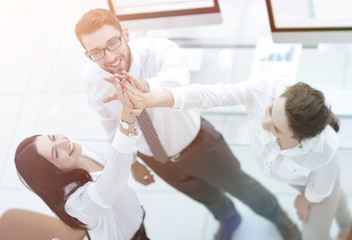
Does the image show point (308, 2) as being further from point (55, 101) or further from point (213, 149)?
point (55, 101)

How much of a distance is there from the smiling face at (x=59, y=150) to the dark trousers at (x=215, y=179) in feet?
1.72

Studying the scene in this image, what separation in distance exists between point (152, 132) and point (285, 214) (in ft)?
2.43

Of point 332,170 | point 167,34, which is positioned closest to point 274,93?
point 332,170

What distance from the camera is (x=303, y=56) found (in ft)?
8.10

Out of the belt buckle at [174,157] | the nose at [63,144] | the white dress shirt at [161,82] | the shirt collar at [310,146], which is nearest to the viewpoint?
the nose at [63,144]

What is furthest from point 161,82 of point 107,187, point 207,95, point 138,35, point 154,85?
point 138,35

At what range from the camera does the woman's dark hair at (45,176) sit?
4.91 feet

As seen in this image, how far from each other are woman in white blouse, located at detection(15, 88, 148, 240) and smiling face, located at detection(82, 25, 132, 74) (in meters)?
0.29

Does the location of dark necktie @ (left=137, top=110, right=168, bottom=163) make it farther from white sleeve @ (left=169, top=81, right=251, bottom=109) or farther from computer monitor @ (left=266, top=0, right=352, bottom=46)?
computer monitor @ (left=266, top=0, right=352, bottom=46)

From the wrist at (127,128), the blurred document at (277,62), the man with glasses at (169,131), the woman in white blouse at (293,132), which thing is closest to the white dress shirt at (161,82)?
the man with glasses at (169,131)

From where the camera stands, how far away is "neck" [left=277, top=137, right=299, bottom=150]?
171 centimetres

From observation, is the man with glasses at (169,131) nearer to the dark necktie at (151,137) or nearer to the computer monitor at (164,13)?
the dark necktie at (151,137)

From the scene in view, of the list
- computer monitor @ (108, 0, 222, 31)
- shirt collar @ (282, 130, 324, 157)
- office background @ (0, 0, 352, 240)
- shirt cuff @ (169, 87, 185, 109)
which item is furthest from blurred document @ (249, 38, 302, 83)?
shirt cuff @ (169, 87, 185, 109)

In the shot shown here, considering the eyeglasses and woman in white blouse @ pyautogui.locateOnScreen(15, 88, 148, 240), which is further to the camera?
Result: the eyeglasses
